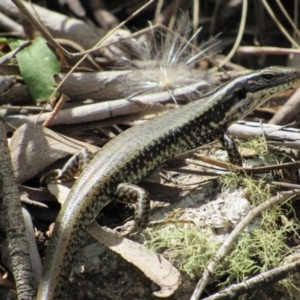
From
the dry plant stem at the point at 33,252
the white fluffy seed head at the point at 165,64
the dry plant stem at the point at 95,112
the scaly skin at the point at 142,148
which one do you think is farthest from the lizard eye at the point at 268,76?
the dry plant stem at the point at 33,252

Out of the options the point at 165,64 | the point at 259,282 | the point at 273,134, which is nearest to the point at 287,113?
the point at 273,134

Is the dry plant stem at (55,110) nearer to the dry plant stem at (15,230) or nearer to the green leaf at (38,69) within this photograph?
the green leaf at (38,69)

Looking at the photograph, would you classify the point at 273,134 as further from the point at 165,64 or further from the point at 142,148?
the point at 165,64

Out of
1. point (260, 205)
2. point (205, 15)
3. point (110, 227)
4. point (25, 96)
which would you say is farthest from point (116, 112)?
point (205, 15)

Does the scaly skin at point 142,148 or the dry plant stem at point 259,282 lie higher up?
the scaly skin at point 142,148

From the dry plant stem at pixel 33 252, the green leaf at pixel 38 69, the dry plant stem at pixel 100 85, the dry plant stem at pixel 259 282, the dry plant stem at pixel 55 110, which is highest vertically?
the green leaf at pixel 38 69

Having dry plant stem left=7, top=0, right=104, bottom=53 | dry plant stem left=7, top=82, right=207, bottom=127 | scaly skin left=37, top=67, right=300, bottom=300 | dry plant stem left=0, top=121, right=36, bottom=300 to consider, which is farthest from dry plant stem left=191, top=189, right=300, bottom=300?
dry plant stem left=7, top=0, right=104, bottom=53

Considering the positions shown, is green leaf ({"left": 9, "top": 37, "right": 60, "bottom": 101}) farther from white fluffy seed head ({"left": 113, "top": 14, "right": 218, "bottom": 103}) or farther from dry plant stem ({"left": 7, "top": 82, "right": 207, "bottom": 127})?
white fluffy seed head ({"left": 113, "top": 14, "right": 218, "bottom": 103})
